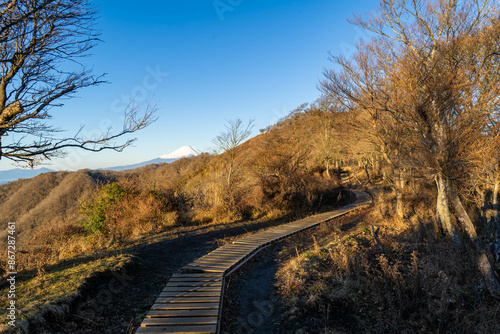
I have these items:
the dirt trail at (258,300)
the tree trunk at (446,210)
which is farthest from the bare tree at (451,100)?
the dirt trail at (258,300)

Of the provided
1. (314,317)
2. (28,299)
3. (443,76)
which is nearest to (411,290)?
(314,317)

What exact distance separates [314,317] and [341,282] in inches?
48.5

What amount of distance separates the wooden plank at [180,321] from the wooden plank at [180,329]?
0.21 ft

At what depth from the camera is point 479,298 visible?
16.5 ft

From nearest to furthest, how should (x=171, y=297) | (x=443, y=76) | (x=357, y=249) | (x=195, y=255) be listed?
(x=171, y=297) < (x=443, y=76) < (x=357, y=249) < (x=195, y=255)

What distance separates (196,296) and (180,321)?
0.83m

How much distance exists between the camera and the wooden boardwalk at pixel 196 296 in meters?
3.67

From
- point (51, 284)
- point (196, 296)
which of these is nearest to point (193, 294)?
point (196, 296)

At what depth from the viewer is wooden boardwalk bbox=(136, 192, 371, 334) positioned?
367cm

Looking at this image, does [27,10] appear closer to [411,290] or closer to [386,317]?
[386,317]

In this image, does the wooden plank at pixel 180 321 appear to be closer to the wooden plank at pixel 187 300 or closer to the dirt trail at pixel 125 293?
the dirt trail at pixel 125 293

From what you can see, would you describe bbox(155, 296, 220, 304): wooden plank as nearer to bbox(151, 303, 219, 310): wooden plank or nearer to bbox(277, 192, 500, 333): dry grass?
bbox(151, 303, 219, 310): wooden plank

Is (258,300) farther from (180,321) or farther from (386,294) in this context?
(386,294)

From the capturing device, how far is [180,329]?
358 centimetres
